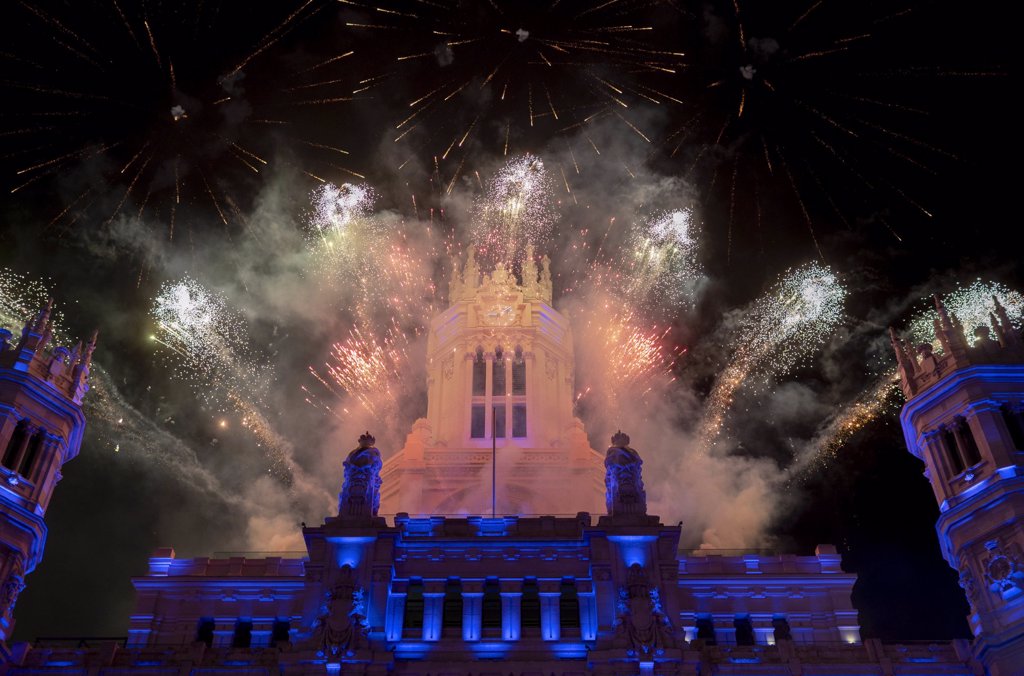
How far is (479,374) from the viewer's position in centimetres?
8806

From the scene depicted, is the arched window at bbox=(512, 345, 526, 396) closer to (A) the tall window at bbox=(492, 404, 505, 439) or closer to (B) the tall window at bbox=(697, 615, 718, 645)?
(A) the tall window at bbox=(492, 404, 505, 439)

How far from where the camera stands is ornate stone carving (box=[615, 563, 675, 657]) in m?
51.4

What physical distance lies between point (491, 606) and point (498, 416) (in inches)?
1210

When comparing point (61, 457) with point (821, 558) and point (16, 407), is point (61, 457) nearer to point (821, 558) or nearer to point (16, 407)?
point (16, 407)

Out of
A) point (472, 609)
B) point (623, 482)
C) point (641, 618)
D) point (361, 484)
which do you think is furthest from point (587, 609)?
point (361, 484)

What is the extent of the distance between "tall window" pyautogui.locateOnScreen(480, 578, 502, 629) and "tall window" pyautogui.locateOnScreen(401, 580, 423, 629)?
10.9 feet

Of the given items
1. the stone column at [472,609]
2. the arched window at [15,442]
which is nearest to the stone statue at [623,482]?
the stone column at [472,609]

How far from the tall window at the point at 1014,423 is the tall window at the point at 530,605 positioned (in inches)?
1101

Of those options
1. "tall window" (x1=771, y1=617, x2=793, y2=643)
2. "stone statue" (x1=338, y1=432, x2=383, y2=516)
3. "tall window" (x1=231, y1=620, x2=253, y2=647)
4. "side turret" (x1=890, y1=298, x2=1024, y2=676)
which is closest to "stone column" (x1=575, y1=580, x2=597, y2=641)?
"tall window" (x1=771, y1=617, x2=793, y2=643)

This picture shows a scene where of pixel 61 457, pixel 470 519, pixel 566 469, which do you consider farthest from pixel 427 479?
pixel 61 457

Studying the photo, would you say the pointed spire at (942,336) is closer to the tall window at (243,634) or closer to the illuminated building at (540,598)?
the illuminated building at (540,598)

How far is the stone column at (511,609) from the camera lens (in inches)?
2127

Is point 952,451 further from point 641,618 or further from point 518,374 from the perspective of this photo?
point 518,374

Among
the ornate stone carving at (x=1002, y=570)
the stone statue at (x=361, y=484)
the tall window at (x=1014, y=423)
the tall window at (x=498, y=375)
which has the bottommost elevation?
the ornate stone carving at (x=1002, y=570)
